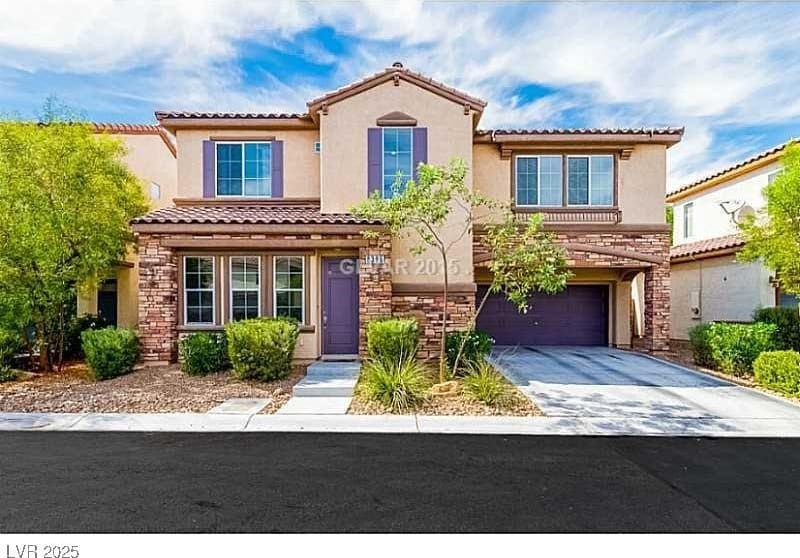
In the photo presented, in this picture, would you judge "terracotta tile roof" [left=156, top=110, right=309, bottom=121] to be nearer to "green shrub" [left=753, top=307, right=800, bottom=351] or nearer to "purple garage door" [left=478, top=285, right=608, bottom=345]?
"purple garage door" [left=478, top=285, right=608, bottom=345]

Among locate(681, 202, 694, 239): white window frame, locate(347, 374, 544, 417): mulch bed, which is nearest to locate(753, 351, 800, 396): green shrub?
locate(347, 374, 544, 417): mulch bed

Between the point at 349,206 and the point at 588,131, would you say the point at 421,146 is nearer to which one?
the point at 349,206

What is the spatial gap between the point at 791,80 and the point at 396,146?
32.4 feet

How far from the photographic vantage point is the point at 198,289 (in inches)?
486

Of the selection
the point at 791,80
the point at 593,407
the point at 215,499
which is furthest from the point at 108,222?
the point at 791,80

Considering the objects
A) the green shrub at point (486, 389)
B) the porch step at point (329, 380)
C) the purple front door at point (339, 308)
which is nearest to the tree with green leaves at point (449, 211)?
the green shrub at point (486, 389)

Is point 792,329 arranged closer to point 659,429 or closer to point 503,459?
point 659,429

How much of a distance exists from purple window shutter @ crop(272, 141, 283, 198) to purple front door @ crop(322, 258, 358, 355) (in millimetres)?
3362

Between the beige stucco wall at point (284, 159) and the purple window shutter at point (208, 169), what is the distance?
0.11 meters

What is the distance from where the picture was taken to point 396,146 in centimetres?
1313

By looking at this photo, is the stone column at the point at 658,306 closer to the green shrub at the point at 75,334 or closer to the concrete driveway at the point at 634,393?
the concrete driveway at the point at 634,393

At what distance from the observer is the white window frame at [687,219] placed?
2094cm

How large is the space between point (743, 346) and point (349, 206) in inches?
405

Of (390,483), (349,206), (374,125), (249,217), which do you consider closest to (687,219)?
(374,125)
